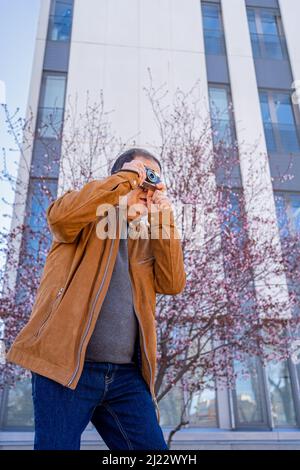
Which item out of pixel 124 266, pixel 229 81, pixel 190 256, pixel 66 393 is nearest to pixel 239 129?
pixel 229 81

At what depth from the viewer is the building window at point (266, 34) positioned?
23.2 feet

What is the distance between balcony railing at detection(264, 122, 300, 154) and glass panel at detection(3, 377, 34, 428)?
548 centimetres

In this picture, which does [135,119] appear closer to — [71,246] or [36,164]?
[36,164]

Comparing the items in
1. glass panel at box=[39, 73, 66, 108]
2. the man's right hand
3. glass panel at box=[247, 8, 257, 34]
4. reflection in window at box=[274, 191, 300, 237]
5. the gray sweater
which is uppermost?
glass panel at box=[247, 8, 257, 34]

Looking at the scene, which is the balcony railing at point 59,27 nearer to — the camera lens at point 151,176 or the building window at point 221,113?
the building window at point 221,113

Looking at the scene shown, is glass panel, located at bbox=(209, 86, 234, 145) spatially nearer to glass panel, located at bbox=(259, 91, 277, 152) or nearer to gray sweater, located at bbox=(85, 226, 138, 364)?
glass panel, located at bbox=(259, 91, 277, 152)

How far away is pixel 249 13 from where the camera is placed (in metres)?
7.55

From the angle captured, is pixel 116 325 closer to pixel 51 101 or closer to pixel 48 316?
pixel 48 316

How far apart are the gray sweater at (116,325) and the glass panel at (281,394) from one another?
428 cm

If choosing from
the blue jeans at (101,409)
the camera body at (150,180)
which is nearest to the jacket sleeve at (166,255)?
the camera body at (150,180)

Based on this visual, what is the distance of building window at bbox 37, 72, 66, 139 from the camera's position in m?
5.69

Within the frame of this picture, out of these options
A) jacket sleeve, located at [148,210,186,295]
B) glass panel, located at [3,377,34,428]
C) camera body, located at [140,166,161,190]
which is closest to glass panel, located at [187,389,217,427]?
glass panel, located at [3,377,34,428]

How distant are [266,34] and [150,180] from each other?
7543 mm
